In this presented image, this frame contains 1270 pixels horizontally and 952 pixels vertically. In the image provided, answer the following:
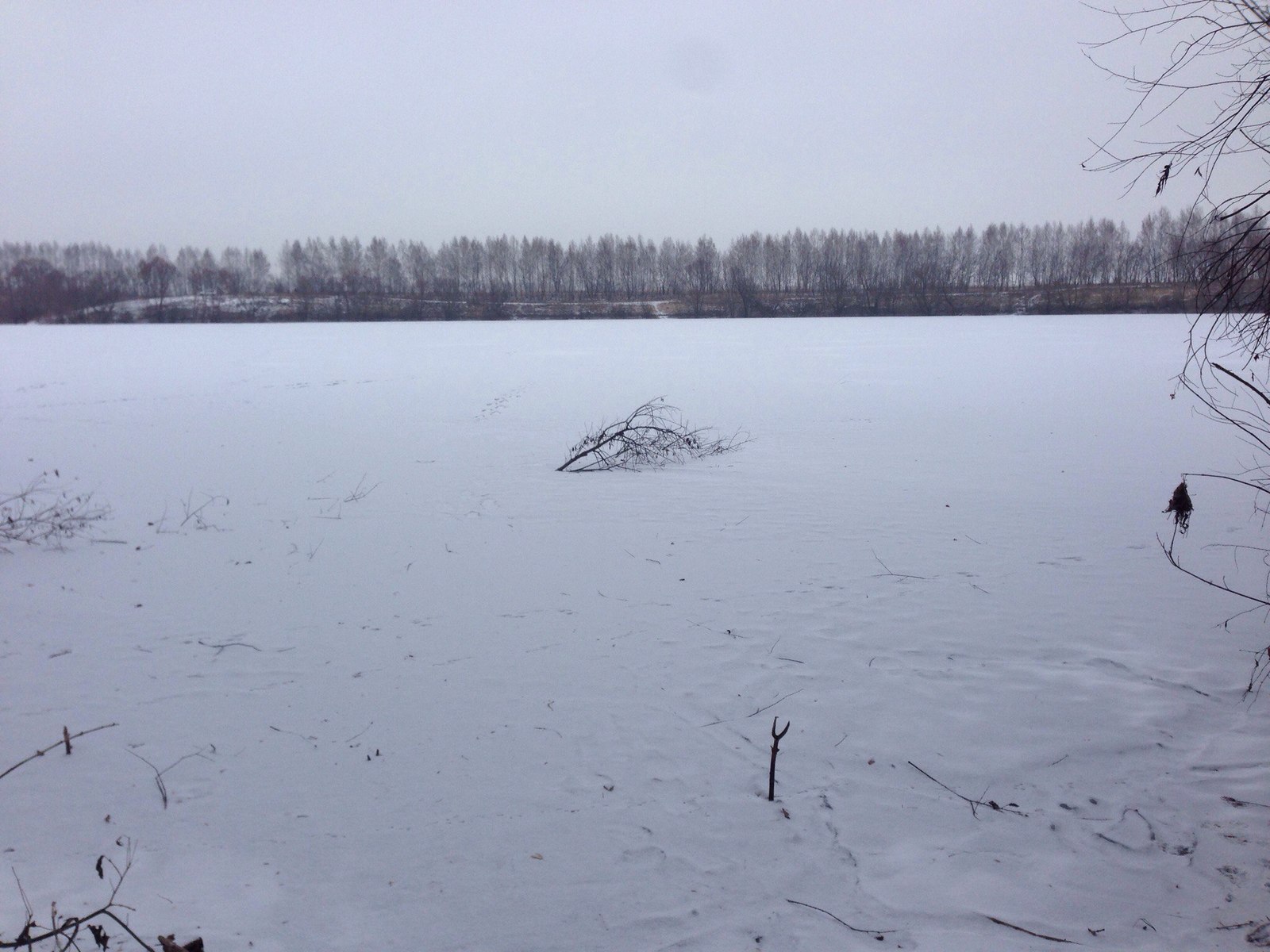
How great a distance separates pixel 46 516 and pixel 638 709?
6861 millimetres

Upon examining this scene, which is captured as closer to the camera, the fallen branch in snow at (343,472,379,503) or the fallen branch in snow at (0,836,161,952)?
→ the fallen branch in snow at (0,836,161,952)

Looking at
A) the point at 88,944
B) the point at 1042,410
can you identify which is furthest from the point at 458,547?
the point at 1042,410

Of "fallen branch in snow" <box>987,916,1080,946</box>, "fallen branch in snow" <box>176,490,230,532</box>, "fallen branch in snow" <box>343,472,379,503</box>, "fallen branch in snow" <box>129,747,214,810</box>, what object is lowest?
"fallen branch in snow" <box>987,916,1080,946</box>

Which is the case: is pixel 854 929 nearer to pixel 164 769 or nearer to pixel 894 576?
pixel 164 769

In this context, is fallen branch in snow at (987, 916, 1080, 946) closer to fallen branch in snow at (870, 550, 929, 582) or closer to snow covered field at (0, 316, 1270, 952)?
snow covered field at (0, 316, 1270, 952)

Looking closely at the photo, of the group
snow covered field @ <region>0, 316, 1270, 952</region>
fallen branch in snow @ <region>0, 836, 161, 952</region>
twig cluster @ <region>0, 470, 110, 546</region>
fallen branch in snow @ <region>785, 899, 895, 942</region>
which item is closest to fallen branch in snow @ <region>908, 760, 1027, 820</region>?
snow covered field @ <region>0, 316, 1270, 952</region>

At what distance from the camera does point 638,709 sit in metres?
4.04

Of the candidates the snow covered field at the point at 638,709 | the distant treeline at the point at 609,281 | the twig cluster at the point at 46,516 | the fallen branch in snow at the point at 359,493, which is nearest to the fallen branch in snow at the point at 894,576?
the snow covered field at the point at 638,709

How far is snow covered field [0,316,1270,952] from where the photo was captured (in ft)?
8.99

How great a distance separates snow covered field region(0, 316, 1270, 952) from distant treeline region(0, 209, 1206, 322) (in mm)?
57767

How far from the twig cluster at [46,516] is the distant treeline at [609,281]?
6179cm

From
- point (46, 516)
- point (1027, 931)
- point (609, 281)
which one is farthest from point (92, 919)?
point (609, 281)

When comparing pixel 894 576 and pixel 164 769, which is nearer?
pixel 164 769

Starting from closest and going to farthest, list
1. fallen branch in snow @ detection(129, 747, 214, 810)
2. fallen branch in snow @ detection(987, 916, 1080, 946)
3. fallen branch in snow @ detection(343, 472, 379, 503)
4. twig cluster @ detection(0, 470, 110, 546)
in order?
fallen branch in snow @ detection(987, 916, 1080, 946), fallen branch in snow @ detection(129, 747, 214, 810), twig cluster @ detection(0, 470, 110, 546), fallen branch in snow @ detection(343, 472, 379, 503)
